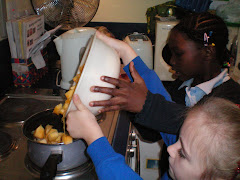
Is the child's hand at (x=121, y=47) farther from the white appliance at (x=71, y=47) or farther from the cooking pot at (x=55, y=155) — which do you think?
the cooking pot at (x=55, y=155)

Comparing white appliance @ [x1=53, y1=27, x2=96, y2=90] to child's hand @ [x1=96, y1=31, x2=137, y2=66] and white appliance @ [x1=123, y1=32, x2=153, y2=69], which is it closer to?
child's hand @ [x1=96, y1=31, x2=137, y2=66]

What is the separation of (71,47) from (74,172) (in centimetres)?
64

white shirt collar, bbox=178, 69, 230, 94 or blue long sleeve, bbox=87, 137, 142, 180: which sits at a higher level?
white shirt collar, bbox=178, 69, 230, 94

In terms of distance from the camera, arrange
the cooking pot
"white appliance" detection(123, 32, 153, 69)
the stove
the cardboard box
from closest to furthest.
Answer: the cooking pot → the stove → the cardboard box → "white appliance" detection(123, 32, 153, 69)

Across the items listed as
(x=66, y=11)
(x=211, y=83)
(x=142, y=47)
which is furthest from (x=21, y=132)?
(x=142, y=47)

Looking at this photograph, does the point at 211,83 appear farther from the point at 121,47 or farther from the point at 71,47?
the point at 71,47

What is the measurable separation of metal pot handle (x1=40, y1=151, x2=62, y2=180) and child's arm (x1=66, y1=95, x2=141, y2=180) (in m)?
0.09

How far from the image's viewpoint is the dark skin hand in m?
0.73

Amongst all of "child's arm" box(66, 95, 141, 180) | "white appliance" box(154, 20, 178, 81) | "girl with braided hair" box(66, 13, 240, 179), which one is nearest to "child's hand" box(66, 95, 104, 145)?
"child's arm" box(66, 95, 141, 180)

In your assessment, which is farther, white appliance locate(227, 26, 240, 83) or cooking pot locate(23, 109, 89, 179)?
white appliance locate(227, 26, 240, 83)

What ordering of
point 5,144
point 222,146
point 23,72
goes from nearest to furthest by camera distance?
point 222,146
point 5,144
point 23,72

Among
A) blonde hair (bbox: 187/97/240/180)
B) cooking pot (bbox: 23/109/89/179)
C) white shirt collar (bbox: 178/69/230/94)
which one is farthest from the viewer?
white shirt collar (bbox: 178/69/230/94)

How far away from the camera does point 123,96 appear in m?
0.77

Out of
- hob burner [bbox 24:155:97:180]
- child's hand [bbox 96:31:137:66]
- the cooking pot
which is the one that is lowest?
hob burner [bbox 24:155:97:180]
